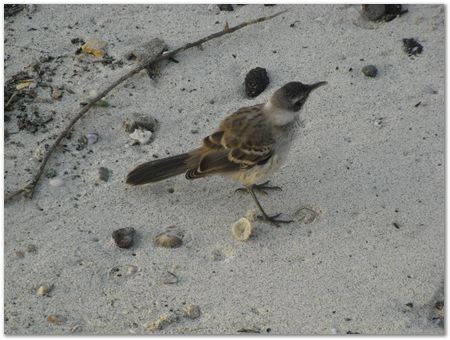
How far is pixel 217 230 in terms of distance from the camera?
664 cm

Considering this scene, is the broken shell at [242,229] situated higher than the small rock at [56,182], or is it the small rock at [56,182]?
the small rock at [56,182]

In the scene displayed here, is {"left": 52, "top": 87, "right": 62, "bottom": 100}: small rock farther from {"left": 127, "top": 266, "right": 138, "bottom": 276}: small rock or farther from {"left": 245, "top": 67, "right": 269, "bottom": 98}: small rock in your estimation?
{"left": 127, "top": 266, "right": 138, "bottom": 276}: small rock

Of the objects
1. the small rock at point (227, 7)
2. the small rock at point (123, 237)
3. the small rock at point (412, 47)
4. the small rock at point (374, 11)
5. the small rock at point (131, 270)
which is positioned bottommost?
the small rock at point (412, 47)

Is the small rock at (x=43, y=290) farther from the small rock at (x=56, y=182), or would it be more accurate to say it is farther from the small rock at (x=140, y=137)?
the small rock at (x=140, y=137)

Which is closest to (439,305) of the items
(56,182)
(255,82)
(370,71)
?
(370,71)

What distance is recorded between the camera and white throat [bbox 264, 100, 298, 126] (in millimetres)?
6734

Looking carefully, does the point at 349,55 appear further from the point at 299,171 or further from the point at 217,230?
the point at 217,230

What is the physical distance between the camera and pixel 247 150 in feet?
21.8

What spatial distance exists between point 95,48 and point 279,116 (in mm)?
2534

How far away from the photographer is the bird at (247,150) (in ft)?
21.8

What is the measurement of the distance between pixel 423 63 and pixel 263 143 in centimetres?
248

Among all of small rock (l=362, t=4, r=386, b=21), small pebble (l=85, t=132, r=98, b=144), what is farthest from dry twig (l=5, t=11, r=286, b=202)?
small rock (l=362, t=4, r=386, b=21)

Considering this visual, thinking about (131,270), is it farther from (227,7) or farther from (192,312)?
(227,7)

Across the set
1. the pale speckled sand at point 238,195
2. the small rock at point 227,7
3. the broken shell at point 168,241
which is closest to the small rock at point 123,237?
the pale speckled sand at point 238,195
